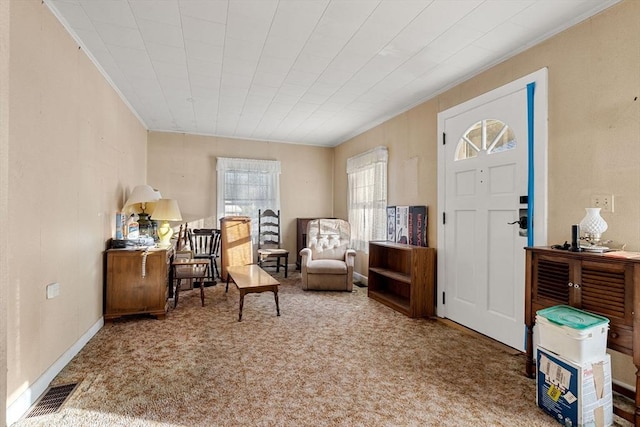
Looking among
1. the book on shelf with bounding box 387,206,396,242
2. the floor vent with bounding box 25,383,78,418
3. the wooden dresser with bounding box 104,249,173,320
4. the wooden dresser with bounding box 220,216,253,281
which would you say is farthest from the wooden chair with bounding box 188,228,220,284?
the floor vent with bounding box 25,383,78,418

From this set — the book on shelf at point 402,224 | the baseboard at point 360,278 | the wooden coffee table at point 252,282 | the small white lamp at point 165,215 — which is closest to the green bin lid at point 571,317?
the book on shelf at point 402,224

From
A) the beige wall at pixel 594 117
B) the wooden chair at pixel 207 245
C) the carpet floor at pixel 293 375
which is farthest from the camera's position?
the wooden chair at pixel 207 245

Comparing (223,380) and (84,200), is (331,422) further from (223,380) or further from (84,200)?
(84,200)

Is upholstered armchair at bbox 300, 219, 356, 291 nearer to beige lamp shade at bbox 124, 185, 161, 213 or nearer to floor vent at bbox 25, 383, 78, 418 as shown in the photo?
beige lamp shade at bbox 124, 185, 161, 213

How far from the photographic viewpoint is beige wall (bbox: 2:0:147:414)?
70.0 inches

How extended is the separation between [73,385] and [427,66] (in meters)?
3.69

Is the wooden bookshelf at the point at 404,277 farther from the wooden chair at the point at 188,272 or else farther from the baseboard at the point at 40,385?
the baseboard at the point at 40,385

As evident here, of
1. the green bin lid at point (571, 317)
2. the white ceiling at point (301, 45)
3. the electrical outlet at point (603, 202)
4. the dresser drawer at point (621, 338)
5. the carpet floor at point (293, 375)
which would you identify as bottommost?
the carpet floor at point (293, 375)

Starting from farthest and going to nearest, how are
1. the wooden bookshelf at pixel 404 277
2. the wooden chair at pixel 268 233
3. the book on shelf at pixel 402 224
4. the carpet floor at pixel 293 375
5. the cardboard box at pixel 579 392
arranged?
1. the wooden chair at pixel 268 233
2. the book on shelf at pixel 402 224
3. the wooden bookshelf at pixel 404 277
4. the carpet floor at pixel 293 375
5. the cardboard box at pixel 579 392

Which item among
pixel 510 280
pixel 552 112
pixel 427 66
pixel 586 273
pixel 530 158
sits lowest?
pixel 510 280

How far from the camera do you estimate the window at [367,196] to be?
4.70 meters

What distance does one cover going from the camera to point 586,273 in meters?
1.92

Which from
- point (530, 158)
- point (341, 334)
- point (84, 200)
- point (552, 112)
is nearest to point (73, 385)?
point (84, 200)

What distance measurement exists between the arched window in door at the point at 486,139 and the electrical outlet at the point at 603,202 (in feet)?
2.50
